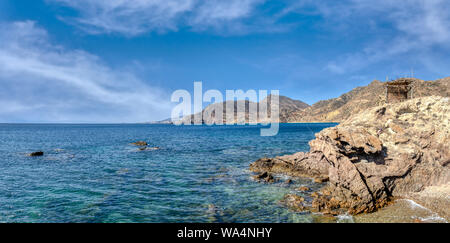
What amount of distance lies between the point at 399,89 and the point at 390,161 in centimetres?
1358

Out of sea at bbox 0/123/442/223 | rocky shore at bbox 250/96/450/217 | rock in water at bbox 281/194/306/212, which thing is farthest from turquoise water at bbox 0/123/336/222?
rocky shore at bbox 250/96/450/217

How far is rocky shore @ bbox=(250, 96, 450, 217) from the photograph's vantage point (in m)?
14.9

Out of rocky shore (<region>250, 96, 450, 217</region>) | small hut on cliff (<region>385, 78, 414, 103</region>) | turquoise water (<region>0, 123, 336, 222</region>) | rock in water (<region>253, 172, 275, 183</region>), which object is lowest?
turquoise water (<region>0, 123, 336, 222</region>)

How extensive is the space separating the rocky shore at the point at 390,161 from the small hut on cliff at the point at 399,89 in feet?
24.0

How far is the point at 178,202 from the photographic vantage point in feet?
55.2

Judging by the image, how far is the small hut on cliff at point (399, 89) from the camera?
83.7 feet

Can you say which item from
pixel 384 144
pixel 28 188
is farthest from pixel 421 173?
pixel 28 188

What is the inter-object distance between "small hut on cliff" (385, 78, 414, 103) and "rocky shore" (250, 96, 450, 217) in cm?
731

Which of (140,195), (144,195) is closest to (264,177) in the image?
(144,195)

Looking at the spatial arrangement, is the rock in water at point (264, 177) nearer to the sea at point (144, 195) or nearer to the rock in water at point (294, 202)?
the sea at point (144, 195)

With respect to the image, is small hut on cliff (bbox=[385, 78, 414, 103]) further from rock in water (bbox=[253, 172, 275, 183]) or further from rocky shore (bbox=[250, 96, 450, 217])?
rock in water (bbox=[253, 172, 275, 183])

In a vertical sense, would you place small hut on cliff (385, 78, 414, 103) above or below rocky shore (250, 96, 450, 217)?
above
